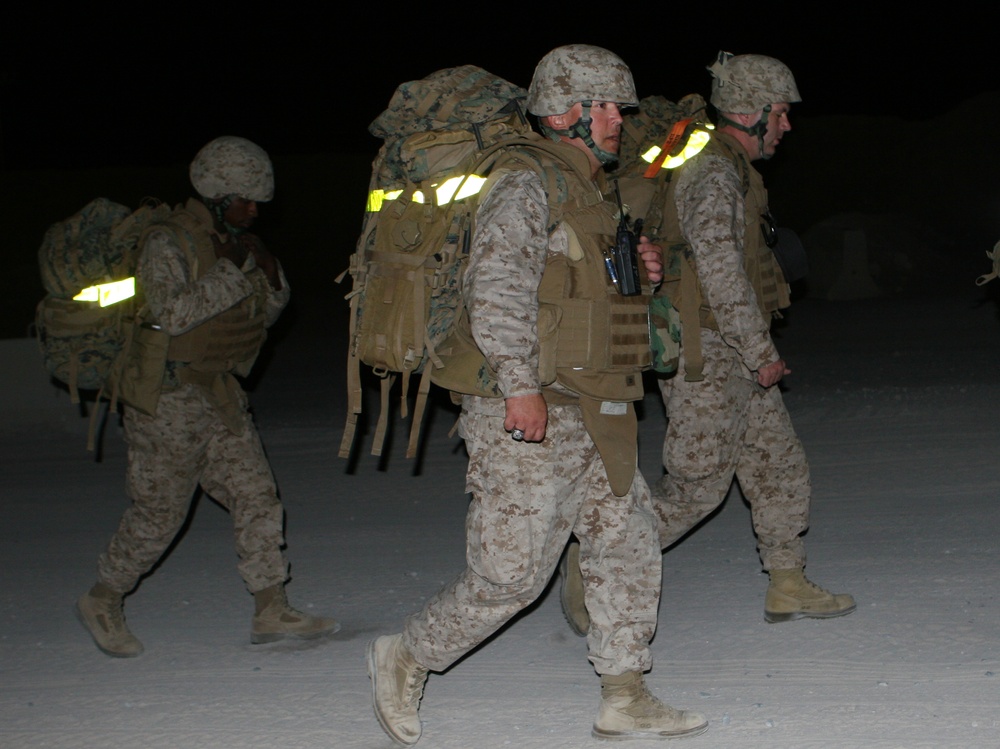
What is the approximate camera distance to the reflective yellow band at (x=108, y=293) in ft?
17.3

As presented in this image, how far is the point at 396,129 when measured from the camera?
13.4ft

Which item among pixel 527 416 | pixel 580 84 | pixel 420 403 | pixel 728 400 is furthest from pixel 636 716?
pixel 580 84

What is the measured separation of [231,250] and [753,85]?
219cm

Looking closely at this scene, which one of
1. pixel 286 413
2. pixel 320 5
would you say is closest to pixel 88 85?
→ pixel 320 5

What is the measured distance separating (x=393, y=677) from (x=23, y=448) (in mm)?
6480

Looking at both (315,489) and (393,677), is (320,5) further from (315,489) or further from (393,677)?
(393,677)

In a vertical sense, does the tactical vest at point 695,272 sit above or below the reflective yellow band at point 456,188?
below

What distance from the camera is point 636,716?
3959mm

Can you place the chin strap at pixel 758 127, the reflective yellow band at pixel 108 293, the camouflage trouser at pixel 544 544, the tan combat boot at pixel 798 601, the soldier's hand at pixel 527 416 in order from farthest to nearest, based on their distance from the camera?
1. the reflective yellow band at pixel 108 293
2. the chin strap at pixel 758 127
3. the tan combat boot at pixel 798 601
4. the camouflage trouser at pixel 544 544
5. the soldier's hand at pixel 527 416

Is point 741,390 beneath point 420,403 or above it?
beneath

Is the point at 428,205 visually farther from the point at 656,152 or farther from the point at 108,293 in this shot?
the point at 108,293

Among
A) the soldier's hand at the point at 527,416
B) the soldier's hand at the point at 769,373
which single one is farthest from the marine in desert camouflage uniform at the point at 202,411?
the soldier's hand at the point at 769,373

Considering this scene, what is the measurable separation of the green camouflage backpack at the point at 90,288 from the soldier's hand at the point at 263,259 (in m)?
0.34

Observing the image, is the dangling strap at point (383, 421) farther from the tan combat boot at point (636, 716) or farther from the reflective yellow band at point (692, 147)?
the reflective yellow band at point (692, 147)
